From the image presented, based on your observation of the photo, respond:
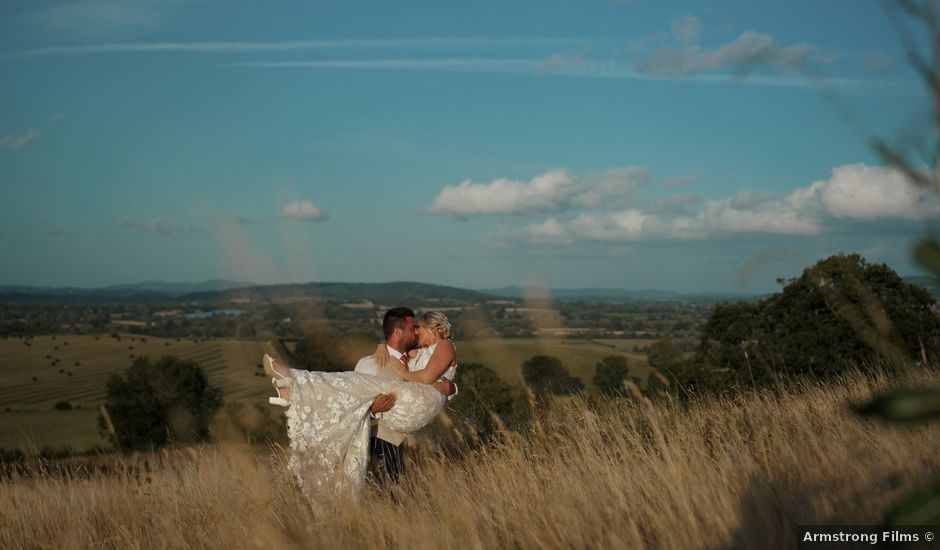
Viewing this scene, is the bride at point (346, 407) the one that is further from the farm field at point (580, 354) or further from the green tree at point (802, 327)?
the green tree at point (802, 327)

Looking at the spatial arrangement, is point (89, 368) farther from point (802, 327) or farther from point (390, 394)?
point (390, 394)

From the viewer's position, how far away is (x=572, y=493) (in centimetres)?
447

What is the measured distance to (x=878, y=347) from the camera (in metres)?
3.46

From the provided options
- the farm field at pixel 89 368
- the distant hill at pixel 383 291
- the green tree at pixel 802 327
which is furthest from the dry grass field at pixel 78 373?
the green tree at pixel 802 327

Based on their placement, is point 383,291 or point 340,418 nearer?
point 340,418

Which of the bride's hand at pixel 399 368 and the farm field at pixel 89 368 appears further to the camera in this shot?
the farm field at pixel 89 368

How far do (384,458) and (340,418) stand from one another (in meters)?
0.61

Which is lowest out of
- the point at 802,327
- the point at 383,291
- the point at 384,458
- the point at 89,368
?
the point at 89,368

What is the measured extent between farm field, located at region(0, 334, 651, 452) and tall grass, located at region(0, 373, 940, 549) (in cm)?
1320

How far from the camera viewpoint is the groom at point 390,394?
654cm

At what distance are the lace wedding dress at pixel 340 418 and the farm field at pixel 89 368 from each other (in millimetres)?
13156

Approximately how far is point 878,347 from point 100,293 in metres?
166

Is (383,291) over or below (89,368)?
over

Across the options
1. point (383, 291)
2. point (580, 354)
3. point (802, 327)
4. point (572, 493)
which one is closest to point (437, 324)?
point (572, 493)
